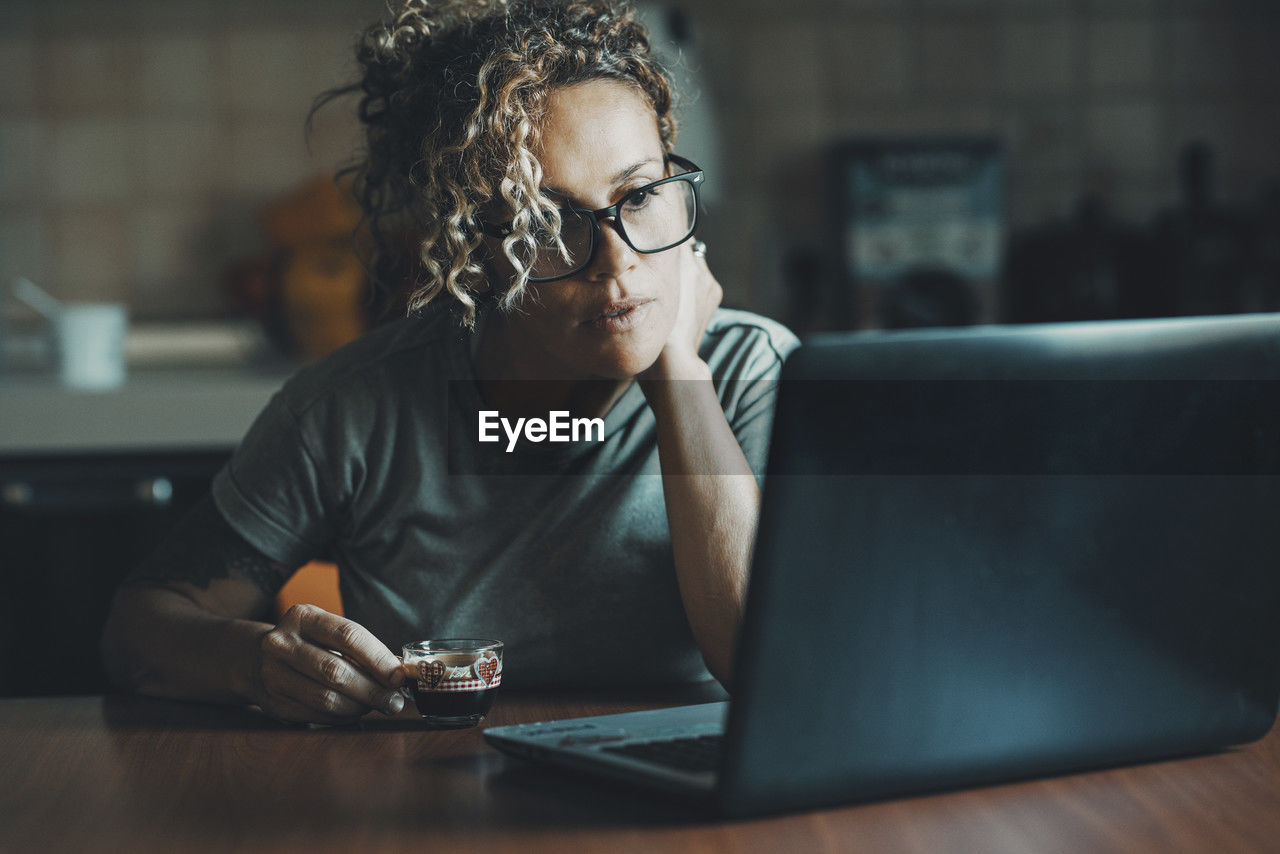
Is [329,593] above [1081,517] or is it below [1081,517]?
below

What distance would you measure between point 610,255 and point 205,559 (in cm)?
43

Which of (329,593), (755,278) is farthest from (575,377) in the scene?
(755,278)

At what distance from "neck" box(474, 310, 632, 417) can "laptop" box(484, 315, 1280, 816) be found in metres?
0.51

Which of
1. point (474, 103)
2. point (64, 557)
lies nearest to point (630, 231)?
point (474, 103)

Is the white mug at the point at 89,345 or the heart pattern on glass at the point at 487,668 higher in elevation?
the white mug at the point at 89,345

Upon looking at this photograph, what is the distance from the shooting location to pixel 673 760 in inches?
25.2

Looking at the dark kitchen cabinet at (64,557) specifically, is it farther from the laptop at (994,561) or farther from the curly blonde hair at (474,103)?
the laptop at (994,561)

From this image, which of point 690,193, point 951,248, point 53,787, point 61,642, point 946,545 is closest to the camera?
point 946,545

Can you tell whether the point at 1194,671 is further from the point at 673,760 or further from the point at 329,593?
the point at 329,593

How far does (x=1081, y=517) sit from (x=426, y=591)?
64cm

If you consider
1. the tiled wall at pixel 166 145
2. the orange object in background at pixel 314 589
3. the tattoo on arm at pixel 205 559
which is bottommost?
the orange object in background at pixel 314 589

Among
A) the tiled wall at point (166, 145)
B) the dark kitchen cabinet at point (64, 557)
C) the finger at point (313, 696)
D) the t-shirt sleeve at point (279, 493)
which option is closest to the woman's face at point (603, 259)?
the t-shirt sleeve at point (279, 493)

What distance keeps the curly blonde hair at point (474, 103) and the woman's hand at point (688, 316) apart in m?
0.11

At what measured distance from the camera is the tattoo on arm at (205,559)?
1.06m
